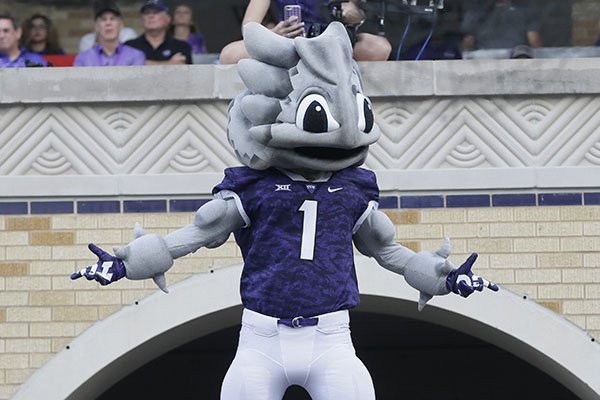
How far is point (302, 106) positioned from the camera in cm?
688

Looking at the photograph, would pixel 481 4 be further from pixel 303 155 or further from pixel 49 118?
pixel 303 155

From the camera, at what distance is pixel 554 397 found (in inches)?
531

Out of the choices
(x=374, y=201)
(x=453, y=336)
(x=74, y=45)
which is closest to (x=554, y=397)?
(x=453, y=336)

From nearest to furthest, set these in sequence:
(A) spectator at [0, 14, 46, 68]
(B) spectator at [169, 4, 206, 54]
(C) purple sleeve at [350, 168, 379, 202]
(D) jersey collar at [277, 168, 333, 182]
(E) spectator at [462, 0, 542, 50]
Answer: (D) jersey collar at [277, 168, 333, 182] → (C) purple sleeve at [350, 168, 379, 202] → (A) spectator at [0, 14, 46, 68] → (E) spectator at [462, 0, 542, 50] → (B) spectator at [169, 4, 206, 54]

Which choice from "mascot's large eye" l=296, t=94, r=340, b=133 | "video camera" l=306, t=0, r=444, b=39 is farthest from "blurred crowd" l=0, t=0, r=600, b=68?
"mascot's large eye" l=296, t=94, r=340, b=133

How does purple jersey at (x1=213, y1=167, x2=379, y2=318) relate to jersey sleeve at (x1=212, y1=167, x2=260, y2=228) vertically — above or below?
below

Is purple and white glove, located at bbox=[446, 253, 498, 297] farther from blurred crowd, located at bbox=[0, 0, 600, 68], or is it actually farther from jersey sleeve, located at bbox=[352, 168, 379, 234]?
blurred crowd, located at bbox=[0, 0, 600, 68]

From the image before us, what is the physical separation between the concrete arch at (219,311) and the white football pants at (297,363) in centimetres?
310

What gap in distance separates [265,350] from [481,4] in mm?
5126

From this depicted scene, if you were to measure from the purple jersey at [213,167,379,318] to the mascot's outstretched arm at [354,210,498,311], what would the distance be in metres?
0.20

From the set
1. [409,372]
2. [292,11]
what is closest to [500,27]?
[292,11]

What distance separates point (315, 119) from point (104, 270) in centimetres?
101

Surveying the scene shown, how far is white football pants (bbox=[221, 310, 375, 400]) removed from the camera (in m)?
6.97

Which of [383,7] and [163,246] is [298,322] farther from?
[383,7]
